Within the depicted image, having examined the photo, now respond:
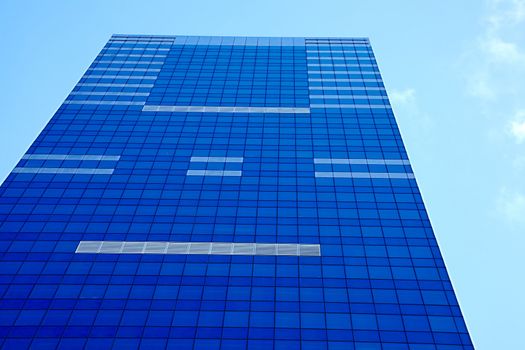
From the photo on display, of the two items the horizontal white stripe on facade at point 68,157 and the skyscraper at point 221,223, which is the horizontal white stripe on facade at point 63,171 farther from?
the horizontal white stripe on facade at point 68,157

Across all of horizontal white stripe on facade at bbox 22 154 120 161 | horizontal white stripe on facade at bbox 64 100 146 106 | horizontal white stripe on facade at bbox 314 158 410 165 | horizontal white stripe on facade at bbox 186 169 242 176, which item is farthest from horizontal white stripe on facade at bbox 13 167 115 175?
horizontal white stripe on facade at bbox 314 158 410 165

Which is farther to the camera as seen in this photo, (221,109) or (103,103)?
(103,103)

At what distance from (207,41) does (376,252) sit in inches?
2377

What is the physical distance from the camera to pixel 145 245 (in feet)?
184

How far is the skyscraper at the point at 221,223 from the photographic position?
48.2 m

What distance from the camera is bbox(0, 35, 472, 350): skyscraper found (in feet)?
158

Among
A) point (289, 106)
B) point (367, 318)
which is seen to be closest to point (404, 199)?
point (367, 318)

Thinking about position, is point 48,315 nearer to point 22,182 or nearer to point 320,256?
point 22,182

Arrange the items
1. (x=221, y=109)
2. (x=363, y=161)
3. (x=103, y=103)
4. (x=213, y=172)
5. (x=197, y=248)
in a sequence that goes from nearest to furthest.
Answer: (x=197, y=248), (x=213, y=172), (x=363, y=161), (x=221, y=109), (x=103, y=103)

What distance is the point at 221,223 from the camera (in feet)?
193

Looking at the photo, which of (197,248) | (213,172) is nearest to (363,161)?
(213,172)

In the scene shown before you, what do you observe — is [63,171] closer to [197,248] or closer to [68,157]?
[68,157]

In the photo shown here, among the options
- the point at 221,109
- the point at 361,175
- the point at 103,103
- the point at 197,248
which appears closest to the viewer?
the point at 197,248

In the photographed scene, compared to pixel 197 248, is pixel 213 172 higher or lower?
higher
